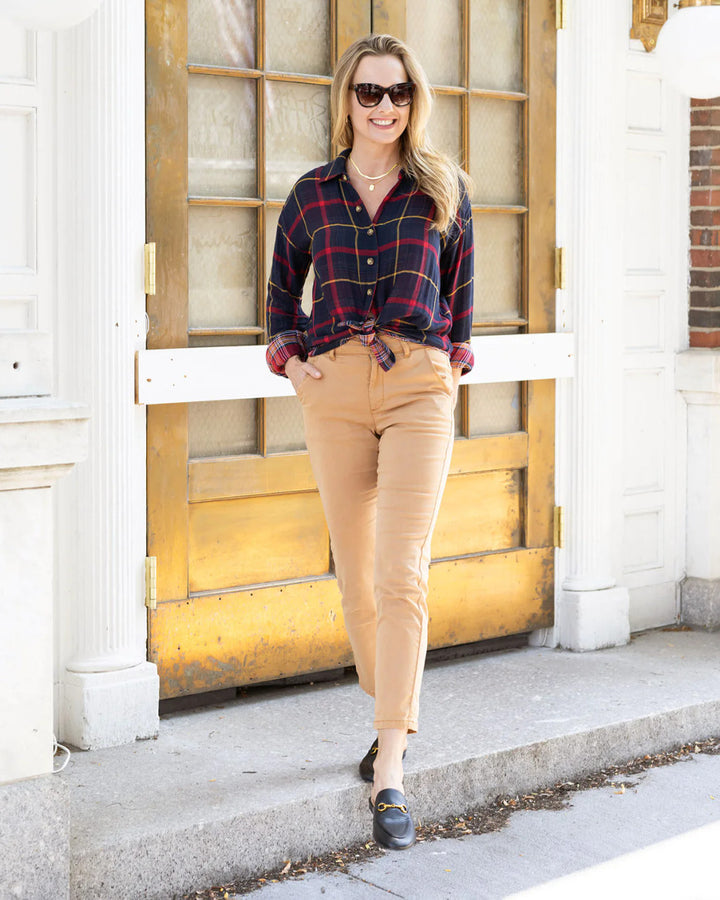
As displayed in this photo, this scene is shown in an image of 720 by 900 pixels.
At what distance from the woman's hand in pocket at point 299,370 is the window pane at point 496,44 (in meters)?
1.70

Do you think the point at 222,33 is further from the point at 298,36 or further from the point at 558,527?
the point at 558,527

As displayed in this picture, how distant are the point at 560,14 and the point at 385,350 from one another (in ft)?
6.89

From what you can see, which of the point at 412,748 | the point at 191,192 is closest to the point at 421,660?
the point at 412,748

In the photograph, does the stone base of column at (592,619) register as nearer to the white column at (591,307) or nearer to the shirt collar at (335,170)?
the white column at (591,307)

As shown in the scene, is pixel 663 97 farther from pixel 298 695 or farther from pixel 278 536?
pixel 298 695

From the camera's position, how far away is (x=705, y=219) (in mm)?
5008

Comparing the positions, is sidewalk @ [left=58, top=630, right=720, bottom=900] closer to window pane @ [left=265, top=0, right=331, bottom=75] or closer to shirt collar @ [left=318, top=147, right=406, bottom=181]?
shirt collar @ [left=318, top=147, right=406, bottom=181]

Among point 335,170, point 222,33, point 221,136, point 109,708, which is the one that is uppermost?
point 222,33

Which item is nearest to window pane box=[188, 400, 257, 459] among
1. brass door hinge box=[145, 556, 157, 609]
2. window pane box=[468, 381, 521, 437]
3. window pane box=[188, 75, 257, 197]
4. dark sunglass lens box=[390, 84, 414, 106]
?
brass door hinge box=[145, 556, 157, 609]

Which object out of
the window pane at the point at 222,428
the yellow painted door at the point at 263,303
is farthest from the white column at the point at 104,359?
the window pane at the point at 222,428

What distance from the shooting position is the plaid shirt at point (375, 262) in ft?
9.90

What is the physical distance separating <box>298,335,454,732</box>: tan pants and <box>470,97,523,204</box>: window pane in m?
1.58

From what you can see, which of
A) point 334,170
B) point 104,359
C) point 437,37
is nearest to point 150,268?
point 104,359

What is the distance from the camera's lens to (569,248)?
4.63 metres
